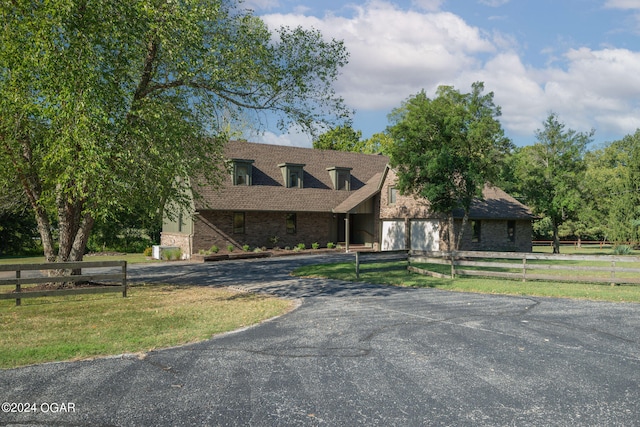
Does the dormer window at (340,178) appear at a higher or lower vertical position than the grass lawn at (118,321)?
higher

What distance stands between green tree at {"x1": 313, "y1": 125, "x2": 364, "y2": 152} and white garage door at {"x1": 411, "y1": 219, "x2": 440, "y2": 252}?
95.2ft

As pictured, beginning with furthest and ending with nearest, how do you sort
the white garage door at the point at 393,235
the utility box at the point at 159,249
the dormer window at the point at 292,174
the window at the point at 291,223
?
the dormer window at the point at 292,174, the window at the point at 291,223, the white garage door at the point at 393,235, the utility box at the point at 159,249

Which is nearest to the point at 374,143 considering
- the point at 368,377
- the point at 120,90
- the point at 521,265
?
the point at 521,265

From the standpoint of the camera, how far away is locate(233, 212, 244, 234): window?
3278 cm

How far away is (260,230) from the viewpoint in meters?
33.7

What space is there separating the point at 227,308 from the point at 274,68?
27.5ft

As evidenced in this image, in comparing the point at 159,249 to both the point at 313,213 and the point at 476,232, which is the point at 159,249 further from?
the point at 476,232

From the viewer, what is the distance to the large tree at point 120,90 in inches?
497

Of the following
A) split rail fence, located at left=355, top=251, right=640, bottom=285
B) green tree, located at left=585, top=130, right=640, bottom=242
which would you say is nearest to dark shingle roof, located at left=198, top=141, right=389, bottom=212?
split rail fence, located at left=355, top=251, right=640, bottom=285

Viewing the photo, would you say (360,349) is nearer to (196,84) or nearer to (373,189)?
(196,84)

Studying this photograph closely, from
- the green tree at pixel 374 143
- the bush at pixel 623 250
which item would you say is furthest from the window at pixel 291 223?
the green tree at pixel 374 143

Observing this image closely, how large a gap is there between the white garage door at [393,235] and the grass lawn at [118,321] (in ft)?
68.4

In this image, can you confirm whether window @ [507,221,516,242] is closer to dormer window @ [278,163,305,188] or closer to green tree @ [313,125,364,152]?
dormer window @ [278,163,305,188]

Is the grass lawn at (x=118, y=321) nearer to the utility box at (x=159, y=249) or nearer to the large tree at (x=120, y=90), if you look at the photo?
the large tree at (x=120, y=90)
